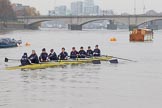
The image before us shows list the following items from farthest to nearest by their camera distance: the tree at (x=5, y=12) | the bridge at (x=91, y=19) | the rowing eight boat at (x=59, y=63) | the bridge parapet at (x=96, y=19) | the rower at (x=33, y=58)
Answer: the tree at (x=5, y=12) < the bridge at (x=91, y=19) < the bridge parapet at (x=96, y=19) < the rower at (x=33, y=58) < the rowing eight boat at (x=59, y=63)

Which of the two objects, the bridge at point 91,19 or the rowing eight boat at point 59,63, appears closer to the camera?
the rowing eight boat at point 59,63

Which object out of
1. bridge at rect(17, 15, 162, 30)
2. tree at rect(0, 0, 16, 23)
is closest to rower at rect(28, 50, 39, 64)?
bridge at rect(17, 15, 162, 30)

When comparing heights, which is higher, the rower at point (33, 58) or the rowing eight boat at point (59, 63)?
the rower at point (33, 58)

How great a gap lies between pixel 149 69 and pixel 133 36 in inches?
2303

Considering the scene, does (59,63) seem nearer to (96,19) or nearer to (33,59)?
(33,59)

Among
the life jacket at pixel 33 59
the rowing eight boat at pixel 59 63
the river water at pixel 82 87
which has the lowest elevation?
the river water at pixel 82 87

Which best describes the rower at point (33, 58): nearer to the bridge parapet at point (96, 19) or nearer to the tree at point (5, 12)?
the bridge parapet at point (96, 19)

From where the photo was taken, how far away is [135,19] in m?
161

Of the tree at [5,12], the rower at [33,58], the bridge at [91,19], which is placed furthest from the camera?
the tree at [5,12]

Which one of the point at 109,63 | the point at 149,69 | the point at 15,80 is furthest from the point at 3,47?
the point at 15,80

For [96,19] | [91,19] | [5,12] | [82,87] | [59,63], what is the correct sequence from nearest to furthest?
[82,87] < [59,63] < [96,19] < [91,19] < [5,12]


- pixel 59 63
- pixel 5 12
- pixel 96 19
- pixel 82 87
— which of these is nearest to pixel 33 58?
pixel 59 63

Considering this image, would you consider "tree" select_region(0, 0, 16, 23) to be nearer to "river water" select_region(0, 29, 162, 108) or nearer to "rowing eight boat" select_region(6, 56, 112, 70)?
"rowing eight boat" select_region(6, 56, 112, 70)

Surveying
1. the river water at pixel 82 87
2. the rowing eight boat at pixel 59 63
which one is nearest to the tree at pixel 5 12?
the rowing eight boat at pixel 59 63
